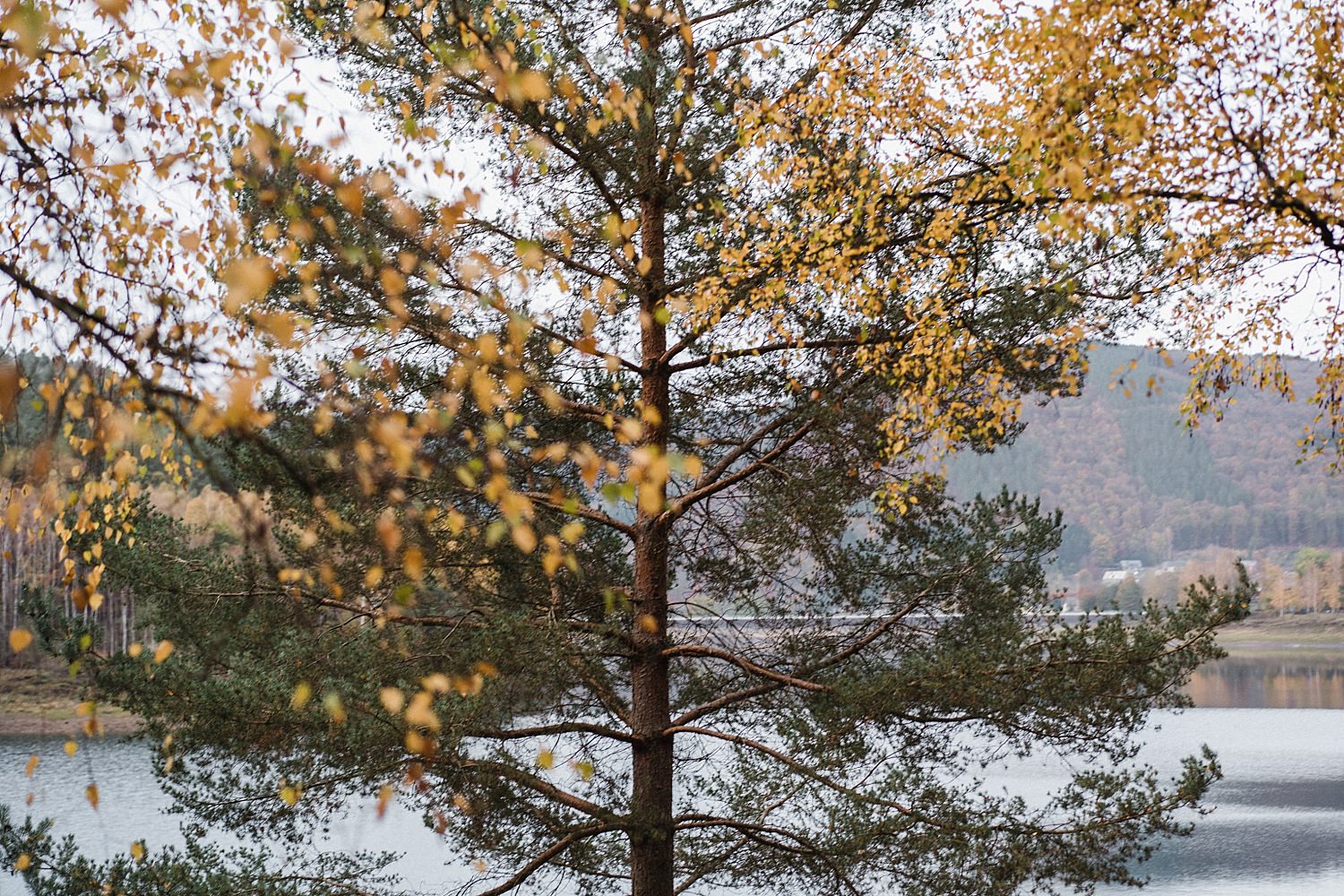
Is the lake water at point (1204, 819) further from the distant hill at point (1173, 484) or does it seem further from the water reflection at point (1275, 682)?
the distant hill at point (1173, 484)

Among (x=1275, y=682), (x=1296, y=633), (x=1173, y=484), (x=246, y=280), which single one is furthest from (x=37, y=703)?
(x=1173, y=484)

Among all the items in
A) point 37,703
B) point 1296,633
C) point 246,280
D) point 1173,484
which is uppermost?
point 1173,484

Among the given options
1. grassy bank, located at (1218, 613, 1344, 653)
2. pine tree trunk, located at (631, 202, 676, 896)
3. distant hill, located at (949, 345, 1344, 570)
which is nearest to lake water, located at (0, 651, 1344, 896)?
pine tree trunk, located at (631, 202, 676, 896)

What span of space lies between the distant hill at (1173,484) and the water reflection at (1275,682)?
974cm

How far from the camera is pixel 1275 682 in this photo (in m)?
44.9

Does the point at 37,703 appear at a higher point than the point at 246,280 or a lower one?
lower

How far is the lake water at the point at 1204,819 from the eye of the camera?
1594 cm

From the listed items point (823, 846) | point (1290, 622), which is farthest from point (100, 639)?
point (1290, 622)

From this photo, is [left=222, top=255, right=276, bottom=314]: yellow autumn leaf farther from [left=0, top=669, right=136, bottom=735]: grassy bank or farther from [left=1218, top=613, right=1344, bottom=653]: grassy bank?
[left=1218, top=613, right=1344, bottom=653]: grassy bank

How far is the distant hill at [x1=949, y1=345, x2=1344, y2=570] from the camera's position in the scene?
63531 mm

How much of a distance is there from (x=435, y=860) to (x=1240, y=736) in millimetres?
21611

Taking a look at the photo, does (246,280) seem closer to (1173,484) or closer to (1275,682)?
(1275,682)

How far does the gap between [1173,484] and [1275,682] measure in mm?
27744

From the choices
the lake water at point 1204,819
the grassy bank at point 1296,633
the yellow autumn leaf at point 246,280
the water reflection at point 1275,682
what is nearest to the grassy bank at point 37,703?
the lake water at point 1204,819
